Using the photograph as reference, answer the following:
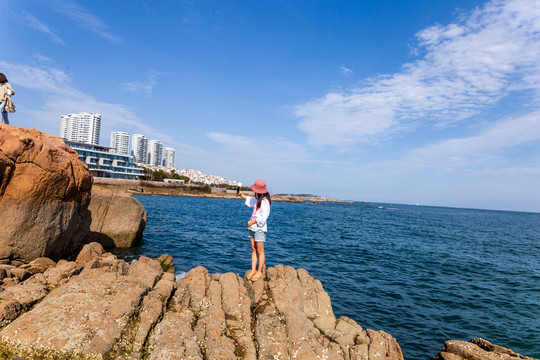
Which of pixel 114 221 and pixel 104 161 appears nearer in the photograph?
pixel 114 221

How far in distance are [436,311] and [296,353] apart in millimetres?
8903

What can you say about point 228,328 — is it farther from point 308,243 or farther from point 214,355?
point 308,243

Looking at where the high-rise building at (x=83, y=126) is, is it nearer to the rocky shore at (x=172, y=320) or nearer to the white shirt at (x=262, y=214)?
the rocky shore at (x=172, y=320)

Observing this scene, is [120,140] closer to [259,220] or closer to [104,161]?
[104,161]

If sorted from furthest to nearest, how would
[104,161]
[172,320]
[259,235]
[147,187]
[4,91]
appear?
[104,161] < [147,187] < [4,91] < [259,235] < [172,320]

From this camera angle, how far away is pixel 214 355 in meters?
5.45

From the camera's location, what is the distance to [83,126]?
509ft

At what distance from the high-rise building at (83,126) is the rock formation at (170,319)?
17038 cm

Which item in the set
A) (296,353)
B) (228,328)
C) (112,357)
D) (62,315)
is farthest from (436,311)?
(62,315)

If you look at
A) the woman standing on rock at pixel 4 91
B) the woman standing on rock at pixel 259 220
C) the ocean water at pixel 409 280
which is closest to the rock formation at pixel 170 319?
the woman standing on rock at pixel 259 220

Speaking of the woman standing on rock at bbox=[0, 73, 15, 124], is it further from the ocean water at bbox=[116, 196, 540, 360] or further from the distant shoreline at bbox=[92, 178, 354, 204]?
the distant shoreline at bbox=[92, 178, 354, 204]

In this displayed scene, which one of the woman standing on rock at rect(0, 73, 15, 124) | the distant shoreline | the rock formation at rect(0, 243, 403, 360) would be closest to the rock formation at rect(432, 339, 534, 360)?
the rock formation at rect(0, 243, 403, 360)

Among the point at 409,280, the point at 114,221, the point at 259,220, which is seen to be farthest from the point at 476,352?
the point at 114,221

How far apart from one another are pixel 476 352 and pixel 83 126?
182 metres
